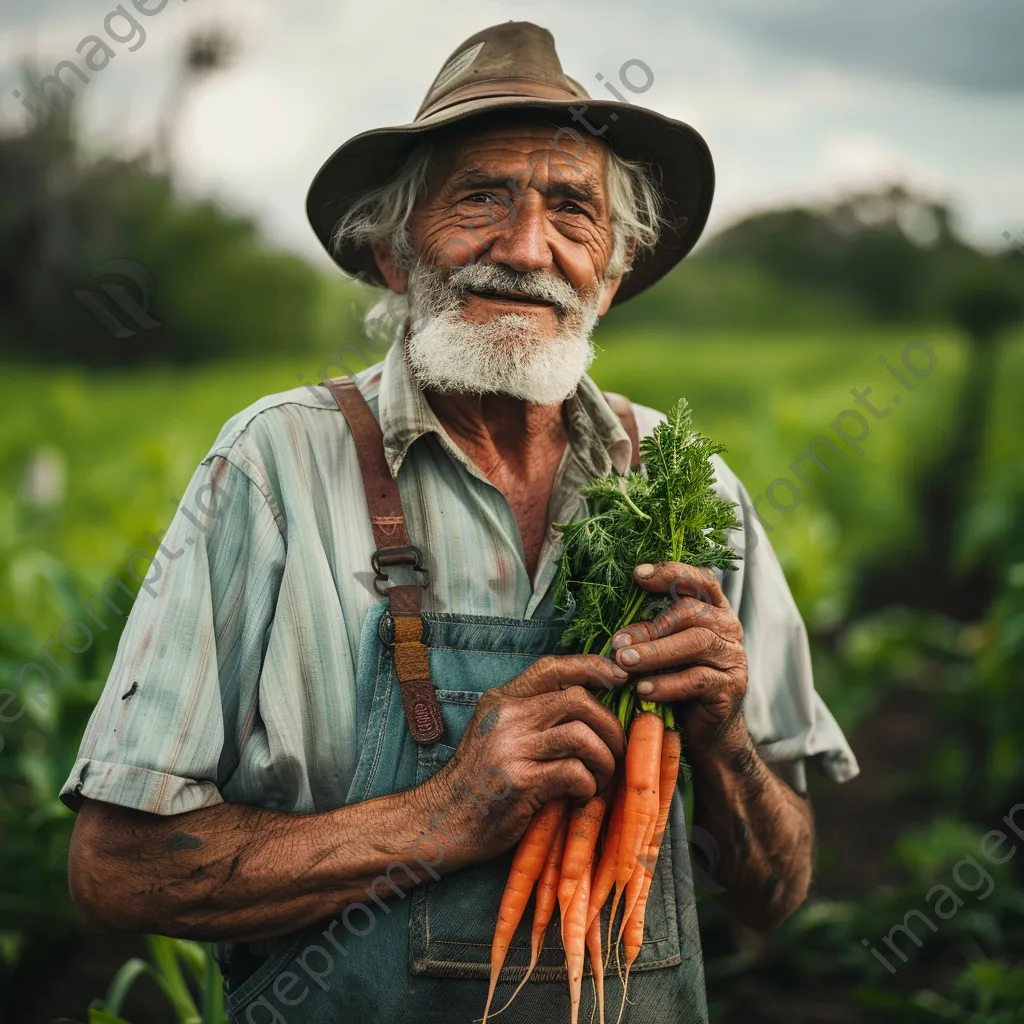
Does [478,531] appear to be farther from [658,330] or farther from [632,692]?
[658,330]

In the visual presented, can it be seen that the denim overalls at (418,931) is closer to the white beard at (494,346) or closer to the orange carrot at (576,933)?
the orange carrot at (576,933)

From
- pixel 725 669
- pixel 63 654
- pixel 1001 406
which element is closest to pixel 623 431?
pixel 725 669

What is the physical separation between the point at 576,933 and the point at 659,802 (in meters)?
0.28

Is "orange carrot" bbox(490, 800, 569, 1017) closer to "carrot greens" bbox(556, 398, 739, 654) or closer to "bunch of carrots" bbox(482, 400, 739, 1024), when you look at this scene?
"bunch of carrots" bbox(482, 400, 739, 1024)

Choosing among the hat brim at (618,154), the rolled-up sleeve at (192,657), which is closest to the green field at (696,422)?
the hat brim at (618,154)

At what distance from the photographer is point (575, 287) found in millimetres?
2158

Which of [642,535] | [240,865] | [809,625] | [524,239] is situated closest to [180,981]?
[240,865]

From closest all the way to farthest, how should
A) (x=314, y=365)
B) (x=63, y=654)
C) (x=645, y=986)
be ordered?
(x=645, y=986) → (x=63, y=654) → (x=314, y=365)

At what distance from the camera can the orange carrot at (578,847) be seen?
1.89m

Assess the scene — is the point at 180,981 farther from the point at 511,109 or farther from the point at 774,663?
the point at 511,109

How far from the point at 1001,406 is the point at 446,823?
36.9 feet

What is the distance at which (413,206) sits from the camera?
88.7 inches

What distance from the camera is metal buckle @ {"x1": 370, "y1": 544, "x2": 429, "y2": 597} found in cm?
189

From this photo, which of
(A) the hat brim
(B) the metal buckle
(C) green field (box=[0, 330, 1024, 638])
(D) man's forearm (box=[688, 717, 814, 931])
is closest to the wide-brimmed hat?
(A) the hat brim
